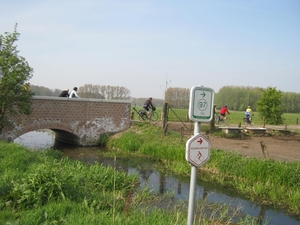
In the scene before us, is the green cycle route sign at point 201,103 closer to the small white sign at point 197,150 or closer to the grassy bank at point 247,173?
the small white sign at point 197,150

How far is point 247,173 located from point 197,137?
7.21 metres

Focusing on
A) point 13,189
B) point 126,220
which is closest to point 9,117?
point 13,189

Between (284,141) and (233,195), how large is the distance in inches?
399

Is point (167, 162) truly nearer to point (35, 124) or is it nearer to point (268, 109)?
point (35, 124)

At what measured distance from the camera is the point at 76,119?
16953mm

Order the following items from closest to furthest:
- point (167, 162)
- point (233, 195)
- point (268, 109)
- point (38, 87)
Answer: point (233, 195), point (167, 162), point (268, 109), point (38, 87)

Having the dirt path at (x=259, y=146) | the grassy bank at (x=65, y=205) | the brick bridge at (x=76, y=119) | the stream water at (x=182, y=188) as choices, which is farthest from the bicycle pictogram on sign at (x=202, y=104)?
the brick bridge at (x=76, y=119)

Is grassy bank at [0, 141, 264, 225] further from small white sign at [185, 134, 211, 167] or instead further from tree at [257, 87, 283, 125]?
tree at [257, 87, 283, 125]

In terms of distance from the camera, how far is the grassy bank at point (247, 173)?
28.6 ft

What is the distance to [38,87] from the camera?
40.3 m

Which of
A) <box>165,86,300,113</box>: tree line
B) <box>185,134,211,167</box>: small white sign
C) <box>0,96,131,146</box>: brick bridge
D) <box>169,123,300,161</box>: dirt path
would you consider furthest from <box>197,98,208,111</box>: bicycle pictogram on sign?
<box>165,86,300,113</box>: tree line

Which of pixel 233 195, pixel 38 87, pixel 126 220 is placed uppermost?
pixel 38 87

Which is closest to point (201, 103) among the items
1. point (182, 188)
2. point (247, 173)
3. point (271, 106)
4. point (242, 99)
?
point (182, 188)

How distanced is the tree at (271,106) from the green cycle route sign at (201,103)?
2377cm
